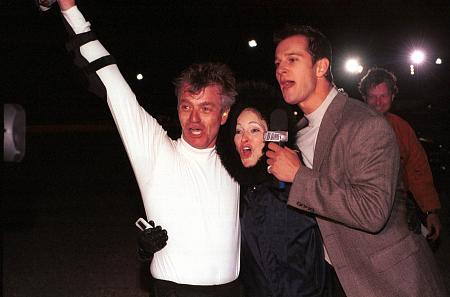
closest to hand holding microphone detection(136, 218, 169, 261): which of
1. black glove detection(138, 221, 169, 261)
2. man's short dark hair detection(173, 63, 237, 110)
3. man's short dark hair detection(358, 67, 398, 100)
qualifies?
black glove detection(138, 221, 169, 261)

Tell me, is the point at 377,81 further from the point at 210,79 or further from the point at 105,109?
the point at 105,109

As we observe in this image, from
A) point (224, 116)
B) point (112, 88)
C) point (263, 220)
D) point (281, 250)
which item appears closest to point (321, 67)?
point (224, 116)

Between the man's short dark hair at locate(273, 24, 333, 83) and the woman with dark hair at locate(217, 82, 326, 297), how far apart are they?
0.31 meters

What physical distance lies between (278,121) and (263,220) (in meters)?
0.55

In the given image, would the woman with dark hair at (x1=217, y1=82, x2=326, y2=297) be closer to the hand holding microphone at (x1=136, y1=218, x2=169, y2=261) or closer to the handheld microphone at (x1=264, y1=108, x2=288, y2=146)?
the handheld microphone at (x1=264, y1=108, x2=288, y2=146)

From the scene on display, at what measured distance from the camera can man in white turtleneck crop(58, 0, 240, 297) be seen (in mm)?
2889

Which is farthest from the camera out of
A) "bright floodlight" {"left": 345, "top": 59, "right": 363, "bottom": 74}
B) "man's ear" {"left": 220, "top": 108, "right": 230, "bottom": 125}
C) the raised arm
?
"bright floodlight" {"left": 345, "top": 59, "right": 363, "bottom": 74}

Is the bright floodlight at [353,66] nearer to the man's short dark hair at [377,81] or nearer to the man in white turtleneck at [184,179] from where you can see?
the man's short dark hair at [377,81]

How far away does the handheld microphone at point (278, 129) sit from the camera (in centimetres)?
281

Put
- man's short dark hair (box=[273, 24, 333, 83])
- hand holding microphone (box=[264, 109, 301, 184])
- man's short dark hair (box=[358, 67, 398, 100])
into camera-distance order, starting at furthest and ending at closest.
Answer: man's short dark hair (box=[358, 67, 398, 100]) → man's short dark hair (box=[273, 24, 333, 83]) → hand holding microphone (box=[264, 109, 301, 184])

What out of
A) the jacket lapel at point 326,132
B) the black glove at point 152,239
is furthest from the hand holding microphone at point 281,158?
the black glove at point 152,239

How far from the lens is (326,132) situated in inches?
110

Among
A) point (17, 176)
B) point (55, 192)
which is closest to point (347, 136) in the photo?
point (55, 192)

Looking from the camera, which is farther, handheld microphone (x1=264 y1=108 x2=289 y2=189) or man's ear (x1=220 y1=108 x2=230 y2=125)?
man's ear (x1=220 y1=108 x2=230 y2=125)
